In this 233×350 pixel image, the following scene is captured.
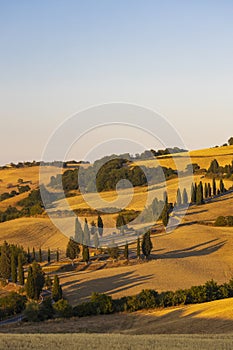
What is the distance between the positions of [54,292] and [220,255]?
22499 millimetres

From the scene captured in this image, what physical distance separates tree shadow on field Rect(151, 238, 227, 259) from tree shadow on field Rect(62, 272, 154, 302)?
8.40m

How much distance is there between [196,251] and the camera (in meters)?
56.6

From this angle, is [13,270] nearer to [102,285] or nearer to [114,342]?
[102,285]

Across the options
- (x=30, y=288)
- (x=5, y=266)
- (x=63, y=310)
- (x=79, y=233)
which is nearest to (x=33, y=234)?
(x=79, y=233)

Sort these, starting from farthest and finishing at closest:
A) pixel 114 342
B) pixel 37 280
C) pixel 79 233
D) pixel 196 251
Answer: pixel 79 233, pixel 196 251, pixel 37 280, pixel 114 342

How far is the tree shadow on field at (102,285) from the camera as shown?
3997 centimetres

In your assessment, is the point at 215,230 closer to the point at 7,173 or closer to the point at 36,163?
the point at 7,173

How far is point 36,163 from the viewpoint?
17175cm

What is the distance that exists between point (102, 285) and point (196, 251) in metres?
17.0

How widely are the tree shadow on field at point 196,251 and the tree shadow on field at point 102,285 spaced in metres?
8.40

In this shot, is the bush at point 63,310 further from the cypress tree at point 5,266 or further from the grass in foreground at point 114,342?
the cypress tree at point 5,266

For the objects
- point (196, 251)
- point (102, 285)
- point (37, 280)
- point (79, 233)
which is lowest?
point (102, 285)

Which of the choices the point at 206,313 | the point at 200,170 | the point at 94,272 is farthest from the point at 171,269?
the point at 200,170

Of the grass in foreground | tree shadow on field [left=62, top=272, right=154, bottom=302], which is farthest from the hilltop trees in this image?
the grass in foreground
